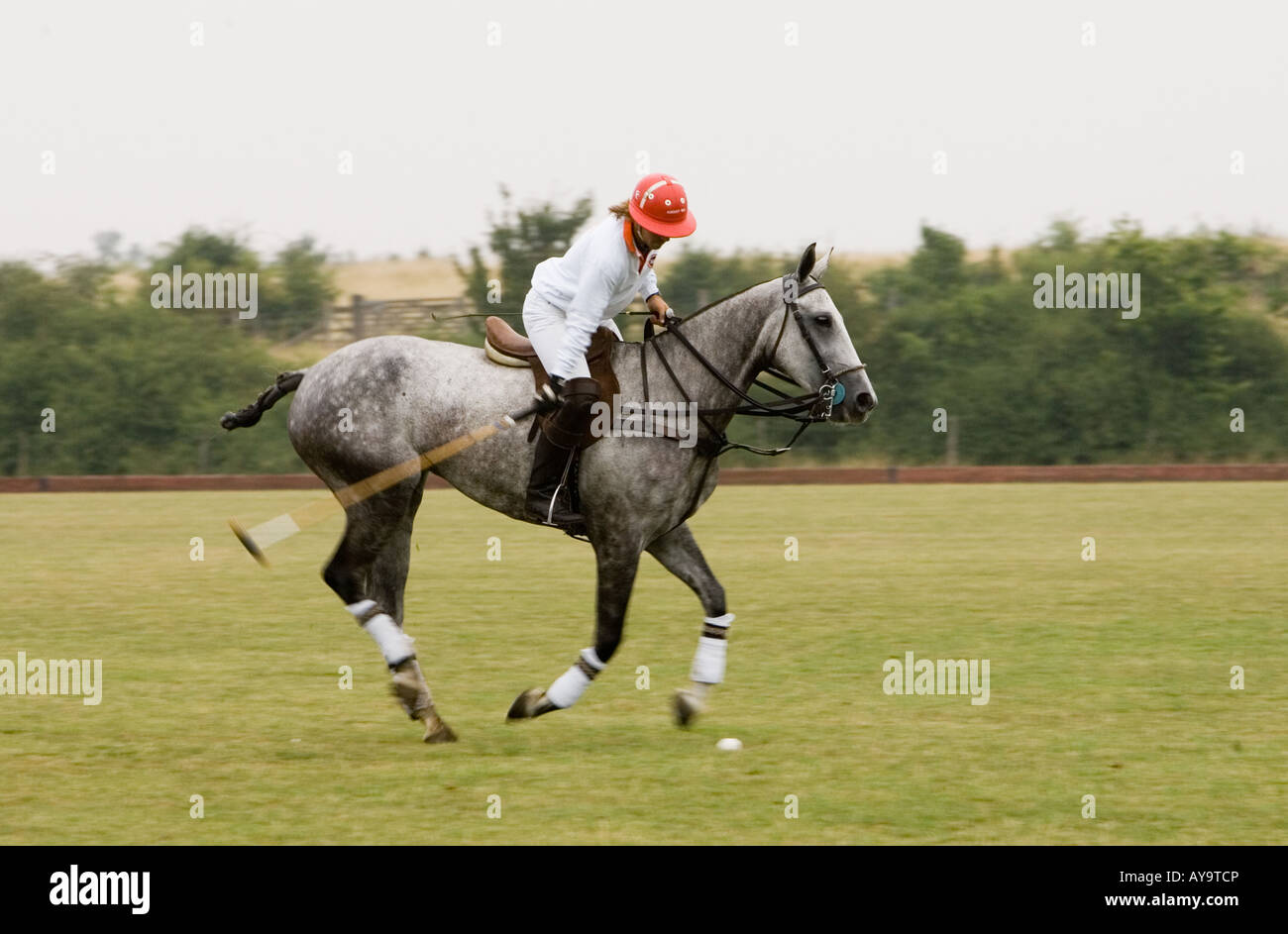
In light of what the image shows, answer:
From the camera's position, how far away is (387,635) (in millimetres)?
7438

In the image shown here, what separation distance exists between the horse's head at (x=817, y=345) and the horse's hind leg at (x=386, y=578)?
5.58 ft

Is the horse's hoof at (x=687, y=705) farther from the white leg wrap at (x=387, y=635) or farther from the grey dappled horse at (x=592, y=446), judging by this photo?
the white leg wrap at (x=387, y=635)

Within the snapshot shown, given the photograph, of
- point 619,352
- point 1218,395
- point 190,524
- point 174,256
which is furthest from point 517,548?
point 174,256

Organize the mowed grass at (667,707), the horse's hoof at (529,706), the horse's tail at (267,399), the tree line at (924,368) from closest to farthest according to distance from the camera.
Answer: the mowed grass at (667,707) → the horse's hoof at (529,706) → the horse's tail at (267,399) → the tree line at (924,368)

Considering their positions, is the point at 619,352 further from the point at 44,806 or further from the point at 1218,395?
the point at 1218,395

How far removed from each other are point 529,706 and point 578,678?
352 mm

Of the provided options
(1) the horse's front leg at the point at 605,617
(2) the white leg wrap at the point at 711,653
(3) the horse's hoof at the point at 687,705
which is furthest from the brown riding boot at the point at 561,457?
(3) the horse's hoof at the point at 687,705

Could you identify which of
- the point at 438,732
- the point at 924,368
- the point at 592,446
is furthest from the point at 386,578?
the point at 924,368

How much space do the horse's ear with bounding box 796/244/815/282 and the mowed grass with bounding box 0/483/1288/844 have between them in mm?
1983

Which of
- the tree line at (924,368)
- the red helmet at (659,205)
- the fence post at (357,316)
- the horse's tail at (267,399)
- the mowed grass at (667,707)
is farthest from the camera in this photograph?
the fence post at (357,316)

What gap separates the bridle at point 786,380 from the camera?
720cm

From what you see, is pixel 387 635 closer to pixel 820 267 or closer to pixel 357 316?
pixel 820 267

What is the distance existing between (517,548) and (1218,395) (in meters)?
21.4

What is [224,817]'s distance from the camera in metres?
5.98
